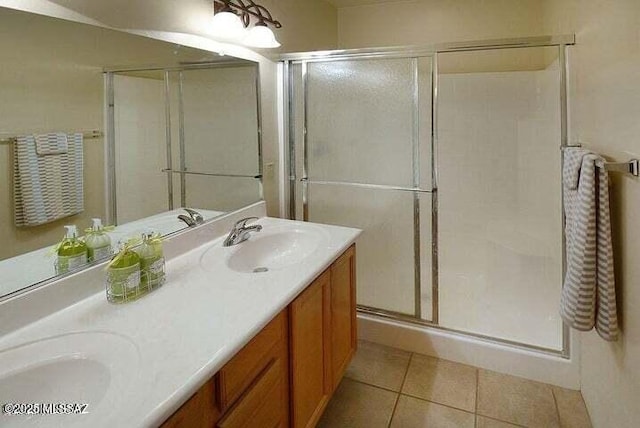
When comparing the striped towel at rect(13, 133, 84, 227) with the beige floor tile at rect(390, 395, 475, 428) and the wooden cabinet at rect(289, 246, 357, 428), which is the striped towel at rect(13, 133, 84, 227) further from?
the beige floor tile at rect(390, 395, 475, 428)

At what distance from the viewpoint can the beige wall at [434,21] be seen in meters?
2.45

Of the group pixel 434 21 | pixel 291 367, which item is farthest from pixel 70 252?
pixel 434 21

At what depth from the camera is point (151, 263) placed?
3.84 ft

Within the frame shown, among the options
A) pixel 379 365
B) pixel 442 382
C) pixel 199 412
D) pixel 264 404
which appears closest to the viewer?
pixel 199 412

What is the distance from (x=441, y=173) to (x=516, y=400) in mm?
1514

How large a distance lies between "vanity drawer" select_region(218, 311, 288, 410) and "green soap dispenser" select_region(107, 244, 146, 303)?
0.41 metres

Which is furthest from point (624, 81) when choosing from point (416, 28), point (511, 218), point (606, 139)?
point (416, 28)

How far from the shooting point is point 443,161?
2.71m

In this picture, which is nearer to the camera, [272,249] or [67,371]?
[67,371]

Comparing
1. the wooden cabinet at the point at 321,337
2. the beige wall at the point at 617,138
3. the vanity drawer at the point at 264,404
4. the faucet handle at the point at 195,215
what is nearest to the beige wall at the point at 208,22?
the faucet handle at the point at 195,215

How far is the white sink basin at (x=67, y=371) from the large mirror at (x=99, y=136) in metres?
0.24

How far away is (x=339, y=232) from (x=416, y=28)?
6.01 feet

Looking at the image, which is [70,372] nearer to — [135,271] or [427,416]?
[135,271]

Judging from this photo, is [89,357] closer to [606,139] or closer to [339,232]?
[339,232]
